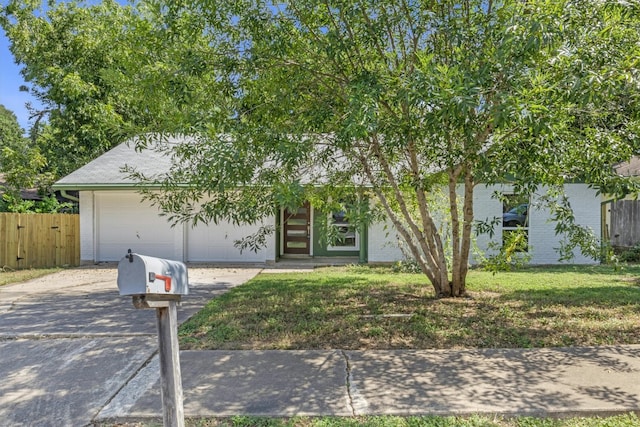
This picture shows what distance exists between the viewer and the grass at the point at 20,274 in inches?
402

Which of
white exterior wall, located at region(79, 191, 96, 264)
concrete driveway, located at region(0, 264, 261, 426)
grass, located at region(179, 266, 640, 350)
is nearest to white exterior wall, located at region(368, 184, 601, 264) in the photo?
grass, located at region(179, 266, 640, 350)

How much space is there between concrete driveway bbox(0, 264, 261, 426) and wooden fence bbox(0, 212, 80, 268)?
361 cm

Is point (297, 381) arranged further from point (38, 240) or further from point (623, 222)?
point (623, 222)

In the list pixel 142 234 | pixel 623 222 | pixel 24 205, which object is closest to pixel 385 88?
pixel 142 234

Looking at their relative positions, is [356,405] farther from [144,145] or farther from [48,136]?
[48,136]

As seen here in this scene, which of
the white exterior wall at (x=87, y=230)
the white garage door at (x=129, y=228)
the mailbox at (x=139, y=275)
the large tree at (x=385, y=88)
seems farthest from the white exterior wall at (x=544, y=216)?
the mailbox at (x=139, y=275)

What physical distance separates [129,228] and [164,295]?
1216 cm

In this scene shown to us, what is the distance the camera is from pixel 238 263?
13273 mm

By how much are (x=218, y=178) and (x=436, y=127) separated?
7.07 feet

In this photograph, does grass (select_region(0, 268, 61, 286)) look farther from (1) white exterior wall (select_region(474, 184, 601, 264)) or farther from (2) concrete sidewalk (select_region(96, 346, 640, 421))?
(1) white exterior wall (select_region(474, 184, 601, 264))

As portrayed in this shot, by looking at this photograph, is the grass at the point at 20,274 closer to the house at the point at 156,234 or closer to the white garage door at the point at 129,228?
the house at the point at 156,234

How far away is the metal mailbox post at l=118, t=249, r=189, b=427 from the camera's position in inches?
78.5

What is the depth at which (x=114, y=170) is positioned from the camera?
43.3 feet

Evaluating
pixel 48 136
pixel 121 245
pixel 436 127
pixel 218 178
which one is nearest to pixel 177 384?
pixel 218 178
